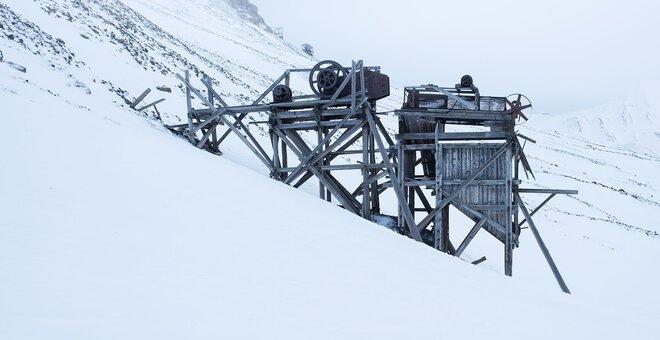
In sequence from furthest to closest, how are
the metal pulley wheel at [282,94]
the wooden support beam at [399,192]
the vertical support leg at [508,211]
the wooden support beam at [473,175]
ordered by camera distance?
the metal pulley wheel at [282,94]
the vertical support leg at [508,211]
the wooden support beam at [473,175]
the wooden support beam at [399,192]

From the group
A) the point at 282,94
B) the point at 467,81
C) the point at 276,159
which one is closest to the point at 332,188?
the point at 276,159

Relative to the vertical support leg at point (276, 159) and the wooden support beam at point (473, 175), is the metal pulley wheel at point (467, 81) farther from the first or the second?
the vertical support leg at point (276, 159)

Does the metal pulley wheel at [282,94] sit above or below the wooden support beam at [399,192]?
above

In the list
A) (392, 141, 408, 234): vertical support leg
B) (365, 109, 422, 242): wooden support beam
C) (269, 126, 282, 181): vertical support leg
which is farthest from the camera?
(269, 126, 282, 181): vertical support leg

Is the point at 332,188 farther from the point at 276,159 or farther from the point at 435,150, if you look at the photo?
the point at 435,150

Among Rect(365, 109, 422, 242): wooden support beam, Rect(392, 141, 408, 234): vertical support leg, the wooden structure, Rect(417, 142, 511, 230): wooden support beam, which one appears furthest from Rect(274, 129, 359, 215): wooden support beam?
Rect(417, 142, 511, 230): wooden support beam

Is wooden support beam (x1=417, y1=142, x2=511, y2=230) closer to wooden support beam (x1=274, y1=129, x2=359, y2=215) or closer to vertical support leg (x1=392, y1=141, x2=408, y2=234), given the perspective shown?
vertical support leg (x1=392, y1=141, x2=408, y2=234)

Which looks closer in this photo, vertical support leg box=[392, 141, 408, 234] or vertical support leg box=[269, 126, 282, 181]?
vertical support leg box=[392, 141, 408, 234]

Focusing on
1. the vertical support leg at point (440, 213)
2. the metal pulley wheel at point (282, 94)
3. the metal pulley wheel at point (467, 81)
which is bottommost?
the vertical support leg at point (440, 213)

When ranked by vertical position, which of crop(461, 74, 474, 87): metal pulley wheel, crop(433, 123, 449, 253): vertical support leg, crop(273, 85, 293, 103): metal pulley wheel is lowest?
crop(433, 123, 449, 253): vertical support leg

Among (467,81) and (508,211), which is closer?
(508,211)

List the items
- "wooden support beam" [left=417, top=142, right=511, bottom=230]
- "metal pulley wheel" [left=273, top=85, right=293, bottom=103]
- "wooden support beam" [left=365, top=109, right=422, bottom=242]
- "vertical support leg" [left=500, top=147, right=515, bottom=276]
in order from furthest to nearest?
"metal pulley wheel" [left=273, top=85, right=293, bottom=103], "vertical support leg" [left=500, top=147, right=515, bottom=276], "wooden support beam" [left=417, top=142, right=511, bottom=230], "wooden support beam" [left=365, top=109, right=422, bottom=242]

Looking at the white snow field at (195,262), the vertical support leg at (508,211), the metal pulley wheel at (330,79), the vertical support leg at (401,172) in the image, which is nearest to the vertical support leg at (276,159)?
the metal pulley wheel at (330,79)

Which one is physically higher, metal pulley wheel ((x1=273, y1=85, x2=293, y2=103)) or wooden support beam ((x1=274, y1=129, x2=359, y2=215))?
metal pulley wheel ((x1=273, y1=85, x2=293, y2=103))
